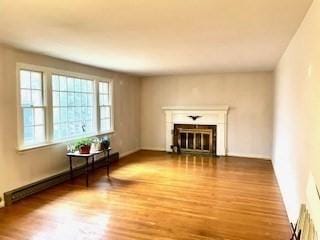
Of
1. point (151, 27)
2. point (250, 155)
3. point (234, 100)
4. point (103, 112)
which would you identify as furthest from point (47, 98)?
point (250, 155)

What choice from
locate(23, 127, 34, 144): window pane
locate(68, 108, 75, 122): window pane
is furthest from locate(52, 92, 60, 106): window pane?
locate(23, 127, 34, 144): window pane

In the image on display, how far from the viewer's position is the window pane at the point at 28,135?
13.9 ft

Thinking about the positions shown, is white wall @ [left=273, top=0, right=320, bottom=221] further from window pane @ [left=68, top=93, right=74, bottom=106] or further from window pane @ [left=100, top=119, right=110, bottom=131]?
window pane @ [left=100, top=119, right=110, bottom=131]

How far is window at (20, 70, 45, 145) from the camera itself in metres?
4.18

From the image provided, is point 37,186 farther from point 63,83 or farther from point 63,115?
point 63,83

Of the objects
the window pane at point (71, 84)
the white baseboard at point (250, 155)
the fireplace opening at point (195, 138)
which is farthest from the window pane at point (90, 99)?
the white baseboard at point (250, 155)

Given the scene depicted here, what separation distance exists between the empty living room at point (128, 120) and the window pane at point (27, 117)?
0.05ft

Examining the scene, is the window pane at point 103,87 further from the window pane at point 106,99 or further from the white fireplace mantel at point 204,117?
the white fireplace mantel at point 204,117

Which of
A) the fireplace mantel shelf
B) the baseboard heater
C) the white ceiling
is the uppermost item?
the white ceiling

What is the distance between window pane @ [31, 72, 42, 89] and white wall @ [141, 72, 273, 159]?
13.0 feet

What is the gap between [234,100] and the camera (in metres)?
7.13

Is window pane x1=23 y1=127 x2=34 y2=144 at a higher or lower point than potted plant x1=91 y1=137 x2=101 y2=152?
higher

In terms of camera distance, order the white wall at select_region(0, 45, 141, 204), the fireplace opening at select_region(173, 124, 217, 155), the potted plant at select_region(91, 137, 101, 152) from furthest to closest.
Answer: the fireplace opening at select_region(173, 124, 217, 155) < the potted plant at select_region(91, 137, 101, 152) < the white wall at select_region(0, 45, 141, 204)

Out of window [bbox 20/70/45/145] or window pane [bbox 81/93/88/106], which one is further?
window pane [bbox 81/93/88/106]
